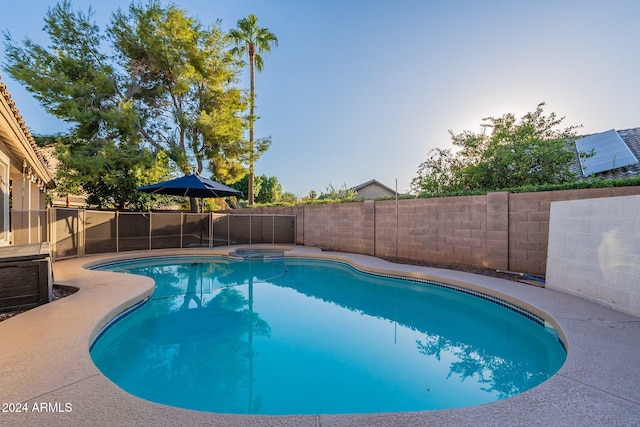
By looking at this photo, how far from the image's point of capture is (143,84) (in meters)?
11.3

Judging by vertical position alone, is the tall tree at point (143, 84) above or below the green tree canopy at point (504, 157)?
above

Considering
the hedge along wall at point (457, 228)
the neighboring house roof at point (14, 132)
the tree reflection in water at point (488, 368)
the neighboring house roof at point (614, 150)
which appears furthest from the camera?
the neighboring house roof at point (614, 150)

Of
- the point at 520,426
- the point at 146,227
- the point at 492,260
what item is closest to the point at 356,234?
the point at 492,260

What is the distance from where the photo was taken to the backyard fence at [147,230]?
741 centimetres

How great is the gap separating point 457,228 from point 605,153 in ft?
21.4

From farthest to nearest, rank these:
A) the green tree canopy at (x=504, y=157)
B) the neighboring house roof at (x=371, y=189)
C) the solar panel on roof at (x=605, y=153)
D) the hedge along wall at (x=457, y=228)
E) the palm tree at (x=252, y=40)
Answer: the neighboring house roof at (x=371, y=189) < the palm tree at (x=252, y=40) < the solar panel on roof at (x=605, y=153) < the green tree canopy at (x=504, y=157) < the hedge along wall at (x=457, y=228)

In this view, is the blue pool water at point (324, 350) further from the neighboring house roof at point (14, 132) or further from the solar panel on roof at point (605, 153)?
the solar panel on roof at point (605, 153)

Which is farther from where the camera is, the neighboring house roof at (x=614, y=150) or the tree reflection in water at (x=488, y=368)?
the neighboring house roof at (x=614, y=150)

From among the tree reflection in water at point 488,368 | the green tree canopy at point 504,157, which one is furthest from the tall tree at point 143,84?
the tree reflection in water at point 488,368

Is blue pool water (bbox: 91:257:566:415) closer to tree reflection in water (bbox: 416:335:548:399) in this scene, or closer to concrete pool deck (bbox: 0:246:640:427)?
tree reflection in water (bbox: 416:335:548:399)

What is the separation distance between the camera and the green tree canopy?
657 cm

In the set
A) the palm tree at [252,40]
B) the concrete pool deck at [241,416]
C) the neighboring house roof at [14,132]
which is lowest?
the concrete pool deck at [241,416]

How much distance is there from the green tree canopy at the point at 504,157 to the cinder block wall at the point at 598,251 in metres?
2.55

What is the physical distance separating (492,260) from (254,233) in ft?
28.3
